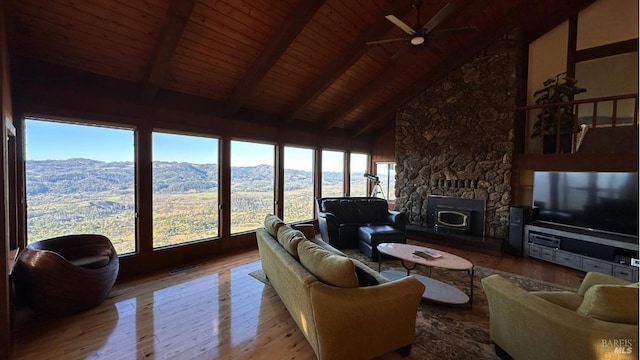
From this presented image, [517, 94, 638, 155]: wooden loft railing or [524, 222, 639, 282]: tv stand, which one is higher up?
[517, 94, 638, 155]: wooden loft railing

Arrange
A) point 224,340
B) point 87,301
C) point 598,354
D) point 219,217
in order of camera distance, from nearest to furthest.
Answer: point 598,354, point 224,340, point 87,301, point 219,217

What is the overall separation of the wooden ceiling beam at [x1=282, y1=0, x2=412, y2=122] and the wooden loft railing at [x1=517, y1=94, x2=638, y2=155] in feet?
10.2

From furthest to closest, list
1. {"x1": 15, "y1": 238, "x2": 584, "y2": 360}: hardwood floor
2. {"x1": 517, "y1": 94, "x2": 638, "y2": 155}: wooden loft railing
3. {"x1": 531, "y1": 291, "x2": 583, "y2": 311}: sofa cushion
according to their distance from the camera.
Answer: {"x1": 517, "y1": 94, "x2": 638, "y2": 155}: wooden loft railing < {"x1": 15, "y1": 238, "x2": 584, "y2": 360}: hardwood floor < {"x1": 531, "y1": 291, "x2": 583, "y2": 311}: sofa cushion

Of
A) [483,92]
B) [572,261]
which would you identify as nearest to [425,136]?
[483,92]

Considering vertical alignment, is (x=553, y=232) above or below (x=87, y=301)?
above

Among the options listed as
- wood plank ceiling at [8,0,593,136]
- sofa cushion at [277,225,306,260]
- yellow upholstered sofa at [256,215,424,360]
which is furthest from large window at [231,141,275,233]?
yellow upholstered sofa at [256,215,424,360]

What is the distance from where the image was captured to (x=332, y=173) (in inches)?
282

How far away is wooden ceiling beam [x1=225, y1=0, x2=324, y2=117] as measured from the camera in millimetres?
3250

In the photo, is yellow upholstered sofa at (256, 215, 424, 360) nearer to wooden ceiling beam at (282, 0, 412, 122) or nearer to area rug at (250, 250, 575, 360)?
area rug at (250, 250, 575, 360)

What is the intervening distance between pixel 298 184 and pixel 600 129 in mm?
5695

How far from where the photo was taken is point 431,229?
5.79m

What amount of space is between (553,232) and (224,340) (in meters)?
5.06

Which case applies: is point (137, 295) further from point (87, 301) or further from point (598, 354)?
point (598, 354)

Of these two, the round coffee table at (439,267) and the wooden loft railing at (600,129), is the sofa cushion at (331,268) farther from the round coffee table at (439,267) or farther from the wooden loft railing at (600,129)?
the wooden loft railing at (600,129)
